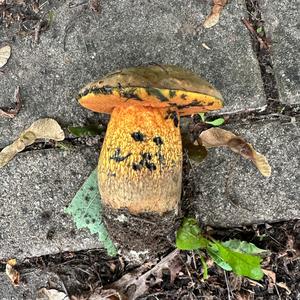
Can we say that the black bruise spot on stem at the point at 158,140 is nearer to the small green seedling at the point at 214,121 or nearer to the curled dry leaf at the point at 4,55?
the small green seedling at the point at 214,121

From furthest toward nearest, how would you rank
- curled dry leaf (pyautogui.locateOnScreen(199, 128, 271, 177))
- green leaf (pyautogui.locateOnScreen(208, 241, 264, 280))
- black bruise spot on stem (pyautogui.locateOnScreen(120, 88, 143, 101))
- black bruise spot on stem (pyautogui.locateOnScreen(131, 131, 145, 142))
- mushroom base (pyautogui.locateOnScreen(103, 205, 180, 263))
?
curled dry leaf (pyautogui.locateOnScreen(199, 128, 271, 177))
green leaf (pyautogui.locateOnScreen(208, 241, 264, 280))
mushroom base (pyautogui.locateOnScreen(103, 205, 180, 263))
black bruise spot on stem (pyautogui.locateOnScreen(131, 131, 145, 142))
black bruise spot on stem (pyautogui.locateOnScreen(120, 88, 143, 101))

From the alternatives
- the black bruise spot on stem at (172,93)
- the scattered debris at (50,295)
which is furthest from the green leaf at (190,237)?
the black bruise spot on stem at (172,93)

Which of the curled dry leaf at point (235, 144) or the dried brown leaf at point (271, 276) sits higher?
the curled dry leaf at point (235, 144)

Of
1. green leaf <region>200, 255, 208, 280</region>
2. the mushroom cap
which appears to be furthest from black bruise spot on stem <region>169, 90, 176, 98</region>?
green leaf <region>200, 255, 208, 280</region>

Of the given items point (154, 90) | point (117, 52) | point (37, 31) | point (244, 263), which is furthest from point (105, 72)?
point (244, 263)

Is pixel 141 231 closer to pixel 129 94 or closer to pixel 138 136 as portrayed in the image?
pixel 138 136

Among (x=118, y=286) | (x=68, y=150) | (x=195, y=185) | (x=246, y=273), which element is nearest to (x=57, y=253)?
(x=118, y=286)

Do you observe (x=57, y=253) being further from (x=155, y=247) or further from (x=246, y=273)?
(x=246, y=273)

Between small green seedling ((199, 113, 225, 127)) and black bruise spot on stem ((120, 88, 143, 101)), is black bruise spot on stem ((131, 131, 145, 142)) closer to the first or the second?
black bruise spot on stem ((120, 88, 143, 101))
